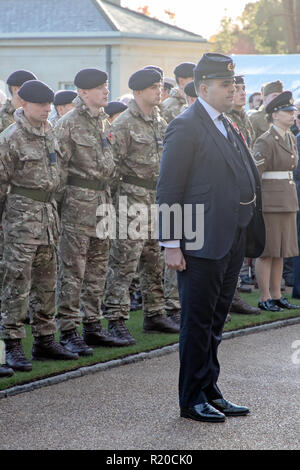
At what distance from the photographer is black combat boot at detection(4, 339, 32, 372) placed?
23.2 ft

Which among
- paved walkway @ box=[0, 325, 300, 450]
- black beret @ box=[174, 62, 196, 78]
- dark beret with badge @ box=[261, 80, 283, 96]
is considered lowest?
paved walkway @ box=[0, 325, 300, 450]

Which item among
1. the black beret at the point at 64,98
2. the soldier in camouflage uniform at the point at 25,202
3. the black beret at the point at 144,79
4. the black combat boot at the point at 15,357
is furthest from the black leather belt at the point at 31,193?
the black beret at the point at 64,98

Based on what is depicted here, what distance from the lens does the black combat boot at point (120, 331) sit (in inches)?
324

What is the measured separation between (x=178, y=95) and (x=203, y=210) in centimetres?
476

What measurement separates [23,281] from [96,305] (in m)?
1.08

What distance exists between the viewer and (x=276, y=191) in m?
10.0

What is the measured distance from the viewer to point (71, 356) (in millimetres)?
7504

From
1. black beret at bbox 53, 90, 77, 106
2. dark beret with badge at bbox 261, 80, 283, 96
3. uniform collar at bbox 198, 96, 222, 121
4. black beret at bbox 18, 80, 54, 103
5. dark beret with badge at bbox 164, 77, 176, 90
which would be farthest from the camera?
dark beret with badge at bbox 164, 77, 176, 90

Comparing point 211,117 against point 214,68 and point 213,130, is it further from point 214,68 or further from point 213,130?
point 214,68

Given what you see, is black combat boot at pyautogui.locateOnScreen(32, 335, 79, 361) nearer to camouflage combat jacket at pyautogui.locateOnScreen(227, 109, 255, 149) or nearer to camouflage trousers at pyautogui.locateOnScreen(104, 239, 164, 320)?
camouflage trousers at pyautogui.locateOnScreen(104, 239, 164, 320)

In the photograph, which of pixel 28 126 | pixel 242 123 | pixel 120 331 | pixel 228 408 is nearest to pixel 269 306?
pixel 242 123

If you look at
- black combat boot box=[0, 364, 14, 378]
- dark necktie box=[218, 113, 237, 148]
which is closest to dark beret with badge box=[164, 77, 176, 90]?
black combat boot box=[0, 364, 14, 378]

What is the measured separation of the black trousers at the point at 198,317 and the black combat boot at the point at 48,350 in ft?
5.71

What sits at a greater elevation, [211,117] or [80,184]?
[211,117]
